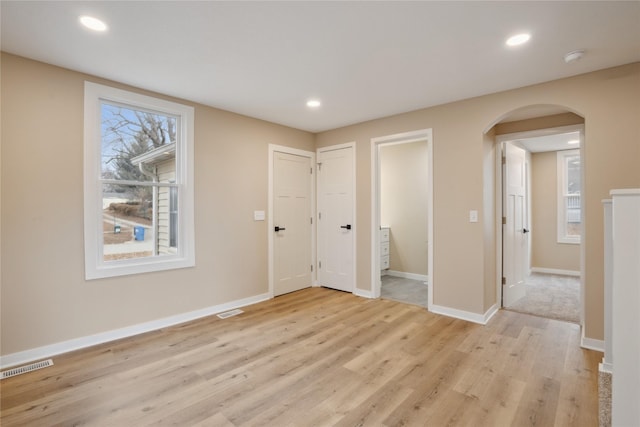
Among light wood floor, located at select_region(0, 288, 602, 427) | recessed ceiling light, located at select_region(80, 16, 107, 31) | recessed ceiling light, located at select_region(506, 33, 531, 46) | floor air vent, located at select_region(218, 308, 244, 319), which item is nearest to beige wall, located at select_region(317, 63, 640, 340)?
light wood floor, located at select_region(0, 288, 602, 427)

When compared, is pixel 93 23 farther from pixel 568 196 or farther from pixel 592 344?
pixel 568 196

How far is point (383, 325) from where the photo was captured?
328 centimetres

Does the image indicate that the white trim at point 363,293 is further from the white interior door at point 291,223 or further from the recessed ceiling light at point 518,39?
the recessed ceiling light at point 518,39

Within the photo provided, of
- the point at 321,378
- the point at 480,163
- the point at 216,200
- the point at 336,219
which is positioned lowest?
the point at 321,378

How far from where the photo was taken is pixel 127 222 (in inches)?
121

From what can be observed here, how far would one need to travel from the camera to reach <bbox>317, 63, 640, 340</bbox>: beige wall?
2.60m

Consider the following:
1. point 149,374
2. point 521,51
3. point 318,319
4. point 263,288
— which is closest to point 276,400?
point 149,374

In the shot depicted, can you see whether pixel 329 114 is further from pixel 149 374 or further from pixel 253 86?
pixel 149 374

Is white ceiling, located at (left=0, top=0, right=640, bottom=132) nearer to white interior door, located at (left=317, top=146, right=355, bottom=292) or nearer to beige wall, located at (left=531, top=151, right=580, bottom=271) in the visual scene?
white interior door, located at (left=317, top=146, right=355, bottom=292)

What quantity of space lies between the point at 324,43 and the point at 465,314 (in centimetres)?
320

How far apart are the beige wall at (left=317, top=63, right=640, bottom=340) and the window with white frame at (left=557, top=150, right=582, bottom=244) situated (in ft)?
11.9

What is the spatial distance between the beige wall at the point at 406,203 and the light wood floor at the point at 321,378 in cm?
229

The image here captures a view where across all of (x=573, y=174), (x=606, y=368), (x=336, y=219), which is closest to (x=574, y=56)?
(x=606, y=368)

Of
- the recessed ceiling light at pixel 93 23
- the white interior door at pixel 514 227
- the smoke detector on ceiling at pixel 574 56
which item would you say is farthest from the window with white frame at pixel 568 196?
the recessed ceiling light at pixel 93 23
